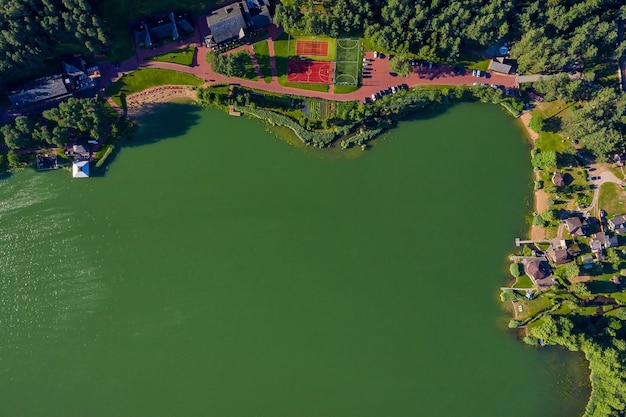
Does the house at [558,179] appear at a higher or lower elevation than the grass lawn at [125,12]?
lower

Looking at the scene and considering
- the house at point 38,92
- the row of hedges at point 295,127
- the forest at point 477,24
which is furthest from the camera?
the row of hedges at point 295,127

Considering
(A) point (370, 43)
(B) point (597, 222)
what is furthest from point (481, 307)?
(A) point (370, 43)

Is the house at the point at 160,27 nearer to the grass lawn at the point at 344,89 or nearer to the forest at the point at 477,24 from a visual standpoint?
the forest at the point at 477,24

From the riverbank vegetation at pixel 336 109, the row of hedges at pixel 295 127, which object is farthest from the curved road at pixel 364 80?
the row of hedges at pixel 295 127

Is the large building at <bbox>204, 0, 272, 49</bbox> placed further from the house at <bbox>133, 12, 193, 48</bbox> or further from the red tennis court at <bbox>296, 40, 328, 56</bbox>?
the red tennis court at <bbox>296, 40, 328, 56</bbox>

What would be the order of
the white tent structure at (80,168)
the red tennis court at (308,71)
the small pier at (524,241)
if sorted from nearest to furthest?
the white tent structure at (80,168)
the red tennis court at (308,71)
the small pier at (524,241)

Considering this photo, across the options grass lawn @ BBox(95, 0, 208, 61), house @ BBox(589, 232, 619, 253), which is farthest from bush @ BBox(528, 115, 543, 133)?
grass lawn @ BBox(95, 0, 208, 61)
